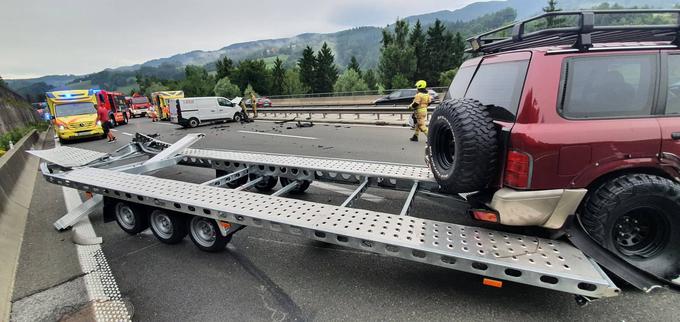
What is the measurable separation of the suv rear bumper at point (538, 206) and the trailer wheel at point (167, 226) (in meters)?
3.21

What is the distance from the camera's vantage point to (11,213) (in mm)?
4434

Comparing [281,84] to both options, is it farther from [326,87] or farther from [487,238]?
[487,238]

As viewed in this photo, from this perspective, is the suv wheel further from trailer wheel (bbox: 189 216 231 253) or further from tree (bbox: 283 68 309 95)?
tree (bbox: 283 68 309 95)

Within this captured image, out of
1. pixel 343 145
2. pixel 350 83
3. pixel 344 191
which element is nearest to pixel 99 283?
pixel 344 191

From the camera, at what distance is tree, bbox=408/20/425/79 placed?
6209 centimetres

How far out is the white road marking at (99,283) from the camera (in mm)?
2633

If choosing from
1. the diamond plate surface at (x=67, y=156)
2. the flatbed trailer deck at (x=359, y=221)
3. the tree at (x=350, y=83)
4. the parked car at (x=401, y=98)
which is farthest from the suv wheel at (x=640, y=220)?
the tree at (x=350, y=83)

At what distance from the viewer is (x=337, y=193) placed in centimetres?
521

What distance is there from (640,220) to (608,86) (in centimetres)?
107

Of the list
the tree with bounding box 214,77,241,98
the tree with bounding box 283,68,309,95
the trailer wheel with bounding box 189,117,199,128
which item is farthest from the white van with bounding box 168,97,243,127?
the tree with bounding box 283,68,309,95

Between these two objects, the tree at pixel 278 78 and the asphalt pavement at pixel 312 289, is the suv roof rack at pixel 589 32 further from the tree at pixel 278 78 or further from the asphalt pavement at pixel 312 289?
the tree at pixel 278 78

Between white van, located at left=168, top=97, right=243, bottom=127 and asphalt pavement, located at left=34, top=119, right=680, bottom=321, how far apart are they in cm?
1709

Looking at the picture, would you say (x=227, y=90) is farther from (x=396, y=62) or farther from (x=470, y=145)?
(x=470, y=145)

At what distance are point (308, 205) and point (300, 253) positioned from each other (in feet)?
2.35
